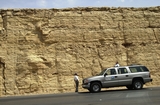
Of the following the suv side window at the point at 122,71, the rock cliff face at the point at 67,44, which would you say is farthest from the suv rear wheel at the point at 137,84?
the rock cliff face at the point at 67,44

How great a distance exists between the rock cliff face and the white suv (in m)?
6.38

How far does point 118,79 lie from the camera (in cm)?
1695

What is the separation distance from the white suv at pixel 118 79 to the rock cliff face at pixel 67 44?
6384 mm

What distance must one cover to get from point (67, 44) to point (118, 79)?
8.49 meters

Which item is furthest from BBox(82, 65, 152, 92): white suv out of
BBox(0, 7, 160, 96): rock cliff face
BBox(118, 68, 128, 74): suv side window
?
BBox(0, 7, 160, 96): rock cliff face

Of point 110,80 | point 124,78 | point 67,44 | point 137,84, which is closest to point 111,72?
point 110,80

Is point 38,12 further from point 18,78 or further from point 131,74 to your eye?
point 131,74

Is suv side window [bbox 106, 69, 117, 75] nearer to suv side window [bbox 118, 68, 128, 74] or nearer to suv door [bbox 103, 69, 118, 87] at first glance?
suv door [bbox 103, 69, 118, 87]

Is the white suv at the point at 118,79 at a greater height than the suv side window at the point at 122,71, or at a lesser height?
lesser

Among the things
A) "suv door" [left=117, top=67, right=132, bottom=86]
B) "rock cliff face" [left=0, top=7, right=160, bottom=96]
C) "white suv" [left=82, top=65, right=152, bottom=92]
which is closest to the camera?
"white suv" [left=82, top=65, right=152, bottom=92]

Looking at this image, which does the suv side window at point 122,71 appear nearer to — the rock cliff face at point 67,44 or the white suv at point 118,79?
the white suv at point 118,79

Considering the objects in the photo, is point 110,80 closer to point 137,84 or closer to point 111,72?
point 111,72

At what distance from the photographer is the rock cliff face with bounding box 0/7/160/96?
23.1 meters

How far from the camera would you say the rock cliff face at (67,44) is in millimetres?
23062
